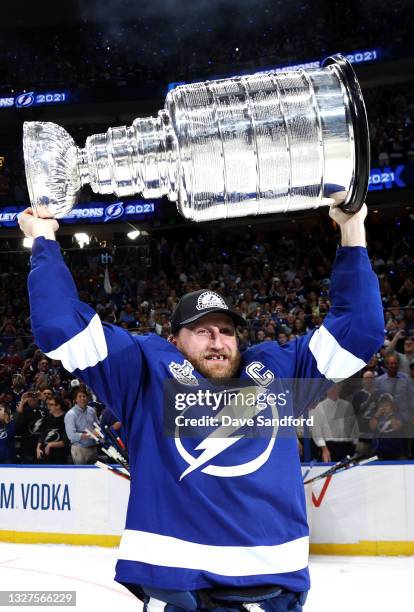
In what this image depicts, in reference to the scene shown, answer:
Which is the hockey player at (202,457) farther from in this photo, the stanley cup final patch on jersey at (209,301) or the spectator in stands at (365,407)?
the spectator in stands at (365,407)

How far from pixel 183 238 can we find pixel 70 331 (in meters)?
15.9

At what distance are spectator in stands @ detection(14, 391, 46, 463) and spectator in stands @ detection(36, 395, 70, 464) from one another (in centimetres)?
10


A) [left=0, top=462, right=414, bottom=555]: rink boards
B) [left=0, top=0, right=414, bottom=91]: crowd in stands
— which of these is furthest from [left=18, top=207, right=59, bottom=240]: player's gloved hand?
[left=0, top=0, right=414, bottom=91]: crowd in stands

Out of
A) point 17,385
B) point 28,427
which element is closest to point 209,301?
point 28,427

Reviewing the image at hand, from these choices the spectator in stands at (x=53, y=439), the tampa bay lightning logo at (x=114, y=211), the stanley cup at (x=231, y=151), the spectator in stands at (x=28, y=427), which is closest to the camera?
the stanley cup at (x=231, y=151)

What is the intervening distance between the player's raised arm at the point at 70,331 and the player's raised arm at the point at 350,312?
17.8 inches

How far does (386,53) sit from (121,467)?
12454 mm

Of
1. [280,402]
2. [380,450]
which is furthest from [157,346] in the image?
[380,450]

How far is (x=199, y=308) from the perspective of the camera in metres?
1.79

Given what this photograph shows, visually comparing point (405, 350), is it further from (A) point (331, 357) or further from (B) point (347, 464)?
(A) point (331, 357)

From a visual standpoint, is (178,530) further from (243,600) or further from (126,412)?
(126,412)

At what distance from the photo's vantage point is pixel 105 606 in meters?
4.80

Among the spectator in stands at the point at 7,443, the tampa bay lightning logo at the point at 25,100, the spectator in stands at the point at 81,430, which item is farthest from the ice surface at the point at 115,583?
the tampa bay lightning logo at the point at 25,100

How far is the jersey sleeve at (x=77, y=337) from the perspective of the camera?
1.48 meters
